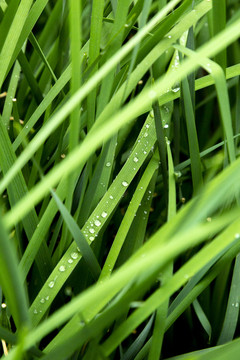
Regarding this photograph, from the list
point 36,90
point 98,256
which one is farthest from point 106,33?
point 98,256

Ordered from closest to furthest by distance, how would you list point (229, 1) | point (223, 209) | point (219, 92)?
point (219, 92), point (223, 209), point (229, 1)

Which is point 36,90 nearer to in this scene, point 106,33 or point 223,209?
point 106,33

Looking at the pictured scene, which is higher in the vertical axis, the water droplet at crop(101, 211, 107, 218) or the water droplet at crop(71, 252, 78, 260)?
the water droplet at crop(101, 211, 107, 218)

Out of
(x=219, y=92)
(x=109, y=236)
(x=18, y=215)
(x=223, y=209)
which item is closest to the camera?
(x=18, y=215)

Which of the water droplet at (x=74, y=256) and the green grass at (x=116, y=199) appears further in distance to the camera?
the water droplet at (x=74, y=256)

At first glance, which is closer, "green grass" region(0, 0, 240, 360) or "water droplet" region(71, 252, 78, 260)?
"green grass" region(0, 0, 240, 360)

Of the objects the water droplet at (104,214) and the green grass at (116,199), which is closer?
the green grass at (116,199)

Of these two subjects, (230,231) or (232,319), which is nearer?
(230,231)

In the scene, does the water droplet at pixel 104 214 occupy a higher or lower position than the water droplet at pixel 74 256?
higher
